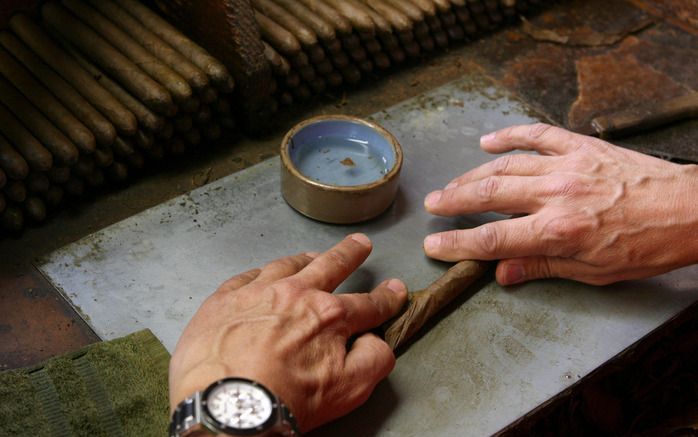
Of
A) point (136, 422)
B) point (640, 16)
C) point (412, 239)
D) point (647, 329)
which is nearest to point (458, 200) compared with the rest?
point (412, 239)

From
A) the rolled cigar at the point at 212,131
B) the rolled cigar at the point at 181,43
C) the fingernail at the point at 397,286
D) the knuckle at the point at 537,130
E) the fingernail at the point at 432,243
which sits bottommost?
the fingernail at the point at 432,243

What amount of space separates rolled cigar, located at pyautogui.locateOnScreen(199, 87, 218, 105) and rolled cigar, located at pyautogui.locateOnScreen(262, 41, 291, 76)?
186 millimetres

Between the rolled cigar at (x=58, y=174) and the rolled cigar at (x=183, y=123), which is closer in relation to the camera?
the rolled cigar at (x=58, y=174)

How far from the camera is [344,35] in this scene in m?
2.38

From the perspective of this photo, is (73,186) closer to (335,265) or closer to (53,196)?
(53,196)

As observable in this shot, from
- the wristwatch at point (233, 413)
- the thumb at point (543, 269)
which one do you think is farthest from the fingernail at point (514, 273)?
the wristwatch at point (233, 413)

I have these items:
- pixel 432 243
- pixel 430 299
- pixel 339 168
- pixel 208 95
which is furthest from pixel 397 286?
pixel 208 95

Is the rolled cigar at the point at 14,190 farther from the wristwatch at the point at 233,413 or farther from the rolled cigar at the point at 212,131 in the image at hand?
the wristwatch at the point at 233,413

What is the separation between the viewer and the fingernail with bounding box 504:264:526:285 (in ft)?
5.64

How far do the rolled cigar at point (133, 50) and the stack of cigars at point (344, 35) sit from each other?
0.31 m

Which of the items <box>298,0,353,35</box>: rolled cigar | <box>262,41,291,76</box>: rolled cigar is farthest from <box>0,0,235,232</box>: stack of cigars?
<box>298,0,353,35</box>: rolled cigar

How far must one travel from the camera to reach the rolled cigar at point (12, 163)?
181 cm

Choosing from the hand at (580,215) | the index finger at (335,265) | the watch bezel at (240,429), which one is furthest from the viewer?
the hand at (580,215)

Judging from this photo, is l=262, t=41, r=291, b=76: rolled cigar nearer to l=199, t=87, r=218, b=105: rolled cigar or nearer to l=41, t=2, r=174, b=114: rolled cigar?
l=199, t=87, r=218, b=105: rolled cigar
